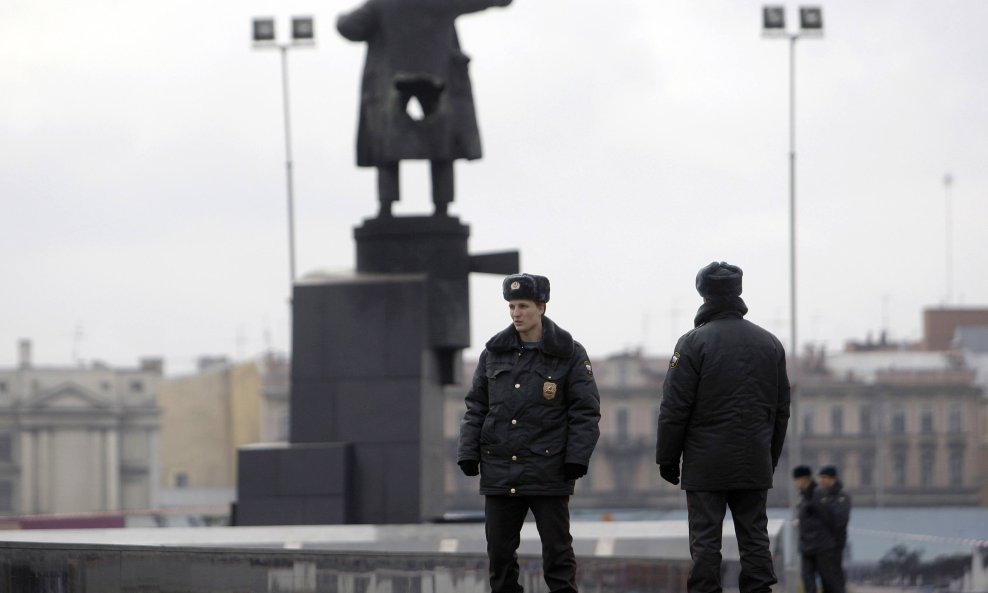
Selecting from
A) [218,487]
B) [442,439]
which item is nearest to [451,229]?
[442,439]

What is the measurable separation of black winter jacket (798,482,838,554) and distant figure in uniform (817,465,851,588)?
0.02m

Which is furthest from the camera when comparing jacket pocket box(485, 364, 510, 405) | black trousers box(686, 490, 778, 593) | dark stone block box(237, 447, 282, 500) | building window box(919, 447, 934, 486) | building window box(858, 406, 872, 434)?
building window box(919, 447, 934, 486)

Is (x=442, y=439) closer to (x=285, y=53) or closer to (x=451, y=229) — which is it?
(x=451, y=229)

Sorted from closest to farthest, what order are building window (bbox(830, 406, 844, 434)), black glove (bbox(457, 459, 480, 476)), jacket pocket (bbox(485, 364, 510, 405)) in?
black glove (bbox(457, 459, 480, 476)) < jacket pocket (bbox(485, 364, 510, 405)) < building window (bbox(830, 406, 844, 434))

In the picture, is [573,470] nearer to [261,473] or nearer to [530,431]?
[530,431]

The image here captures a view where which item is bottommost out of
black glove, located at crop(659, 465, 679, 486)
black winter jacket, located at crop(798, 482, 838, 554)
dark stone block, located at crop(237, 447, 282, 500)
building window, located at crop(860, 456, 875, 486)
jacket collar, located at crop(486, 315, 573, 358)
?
building window, located at crop(860, 456, 875, 486)

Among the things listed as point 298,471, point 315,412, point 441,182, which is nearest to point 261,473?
point 298,471

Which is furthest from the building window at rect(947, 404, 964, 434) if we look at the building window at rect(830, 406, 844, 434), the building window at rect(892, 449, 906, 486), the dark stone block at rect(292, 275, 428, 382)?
the dark stone block at rect(292, 275, 428, 382)

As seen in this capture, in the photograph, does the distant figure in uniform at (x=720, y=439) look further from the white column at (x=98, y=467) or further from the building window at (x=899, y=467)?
the building window at (x=899, y=467)

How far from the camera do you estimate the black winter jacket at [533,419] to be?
8.55 meters

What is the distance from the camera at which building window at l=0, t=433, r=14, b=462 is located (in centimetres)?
11531

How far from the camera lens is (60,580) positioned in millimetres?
10305

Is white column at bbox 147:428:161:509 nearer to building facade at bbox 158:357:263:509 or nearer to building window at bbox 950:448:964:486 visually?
building facade at bbox 158:357:263:509

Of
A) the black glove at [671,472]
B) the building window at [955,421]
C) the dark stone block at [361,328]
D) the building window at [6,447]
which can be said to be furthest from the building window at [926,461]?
the black glove at [671,472]
